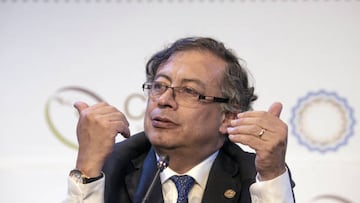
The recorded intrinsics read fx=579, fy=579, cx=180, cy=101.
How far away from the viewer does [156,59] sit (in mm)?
1911

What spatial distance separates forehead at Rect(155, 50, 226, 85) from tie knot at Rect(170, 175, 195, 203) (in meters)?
0.29

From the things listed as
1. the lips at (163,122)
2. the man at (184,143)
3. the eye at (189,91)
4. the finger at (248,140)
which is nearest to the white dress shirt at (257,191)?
the man at (184,143)

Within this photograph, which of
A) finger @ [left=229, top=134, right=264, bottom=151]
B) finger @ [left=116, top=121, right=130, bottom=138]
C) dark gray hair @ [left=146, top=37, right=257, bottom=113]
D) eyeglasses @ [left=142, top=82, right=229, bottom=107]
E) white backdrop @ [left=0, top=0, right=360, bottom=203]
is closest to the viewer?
finger @ [left=229, top=134, right=264, bottom=151]

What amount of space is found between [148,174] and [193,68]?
1.17 feet

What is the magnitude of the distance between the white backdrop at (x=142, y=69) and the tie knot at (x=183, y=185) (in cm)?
Result: 39

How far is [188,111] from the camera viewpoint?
5.58 feet

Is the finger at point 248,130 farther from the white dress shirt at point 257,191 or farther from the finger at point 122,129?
the finger at point 122,129

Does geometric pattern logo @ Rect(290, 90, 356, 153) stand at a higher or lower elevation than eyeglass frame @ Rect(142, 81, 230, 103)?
lower

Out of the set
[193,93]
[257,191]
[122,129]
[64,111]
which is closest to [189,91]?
[193,93]

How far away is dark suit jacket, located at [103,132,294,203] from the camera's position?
1742 mm

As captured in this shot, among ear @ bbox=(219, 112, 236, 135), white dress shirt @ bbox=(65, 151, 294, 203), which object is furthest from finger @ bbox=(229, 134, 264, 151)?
ear @ bbox=(219, 112, 236, 135)

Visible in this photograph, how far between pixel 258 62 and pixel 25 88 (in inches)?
32.9

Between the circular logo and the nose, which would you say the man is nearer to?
the nose

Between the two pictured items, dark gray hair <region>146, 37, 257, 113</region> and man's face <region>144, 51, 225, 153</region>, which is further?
dark gray hair <region>146, 37, 257, 113</region>
